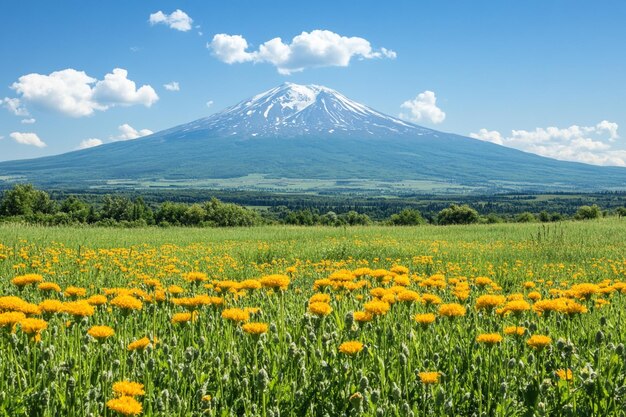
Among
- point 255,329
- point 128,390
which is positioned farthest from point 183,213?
point 128,390

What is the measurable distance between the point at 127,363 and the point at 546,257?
47.0 feet

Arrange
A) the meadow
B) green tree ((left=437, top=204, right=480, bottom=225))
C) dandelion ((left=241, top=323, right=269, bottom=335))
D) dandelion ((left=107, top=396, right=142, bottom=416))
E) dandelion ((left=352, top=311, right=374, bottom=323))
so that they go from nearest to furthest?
dandelion ((left=107, top=396, right=142, bottom=416)) < the meadow < dandelion ((left=241, top=323, right=269, bottom=335)) < dandelion ((left=352, top=311, right=374, bottom=323)) < green tree ((left=437, top=204, right=480, bottom=225))

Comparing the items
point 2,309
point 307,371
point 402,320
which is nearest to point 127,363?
point 2,309

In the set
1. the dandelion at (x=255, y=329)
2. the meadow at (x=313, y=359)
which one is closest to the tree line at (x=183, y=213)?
the meadow at (x=313, y=359)

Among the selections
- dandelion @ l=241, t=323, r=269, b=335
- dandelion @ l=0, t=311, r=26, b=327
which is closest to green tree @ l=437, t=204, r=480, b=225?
dandelion @ l=241, t=323, r=269, b=335

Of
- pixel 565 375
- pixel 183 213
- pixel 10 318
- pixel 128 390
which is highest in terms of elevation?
pixel 10 318

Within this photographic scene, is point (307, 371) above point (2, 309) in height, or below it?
below

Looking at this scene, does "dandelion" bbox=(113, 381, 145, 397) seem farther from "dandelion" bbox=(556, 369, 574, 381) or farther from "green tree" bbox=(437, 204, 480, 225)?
"green tree" bbox=(437, 204, 480, 225)

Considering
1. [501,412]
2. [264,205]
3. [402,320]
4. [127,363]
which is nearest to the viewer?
[501,412]

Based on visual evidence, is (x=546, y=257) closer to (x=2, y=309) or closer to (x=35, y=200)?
(x=2, y=309)

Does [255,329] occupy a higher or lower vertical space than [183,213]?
higher

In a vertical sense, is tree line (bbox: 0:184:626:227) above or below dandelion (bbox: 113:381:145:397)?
below

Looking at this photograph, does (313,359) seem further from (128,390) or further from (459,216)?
(459,216)

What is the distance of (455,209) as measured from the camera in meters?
54.4
